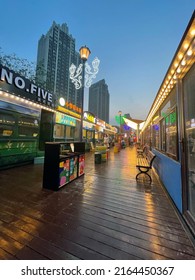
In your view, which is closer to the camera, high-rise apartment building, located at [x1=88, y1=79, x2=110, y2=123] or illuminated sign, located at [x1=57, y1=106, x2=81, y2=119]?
illuminated sign, located at [x1=57, y1=106, x2=81, y2=119]

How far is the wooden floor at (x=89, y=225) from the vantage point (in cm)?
142

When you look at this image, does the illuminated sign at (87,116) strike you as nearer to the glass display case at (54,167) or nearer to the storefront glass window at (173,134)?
the glass display case at (54,167)

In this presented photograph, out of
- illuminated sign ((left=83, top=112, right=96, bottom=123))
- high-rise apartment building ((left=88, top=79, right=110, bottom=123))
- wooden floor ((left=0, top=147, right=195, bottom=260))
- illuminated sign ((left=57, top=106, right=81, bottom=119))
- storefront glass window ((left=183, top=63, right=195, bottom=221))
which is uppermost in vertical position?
high-rise apartment building ((left=88, top=79, right=110, bottom=123))

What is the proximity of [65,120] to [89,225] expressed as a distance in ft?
25.4

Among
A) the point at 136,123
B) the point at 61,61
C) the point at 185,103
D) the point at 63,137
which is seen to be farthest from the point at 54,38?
the point at 185,103

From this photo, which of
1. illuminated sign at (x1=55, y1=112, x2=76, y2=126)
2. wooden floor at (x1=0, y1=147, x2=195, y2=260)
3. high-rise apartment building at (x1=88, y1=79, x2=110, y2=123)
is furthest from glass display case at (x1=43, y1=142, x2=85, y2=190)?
high-rise apartment building at (x1=88, y1=79, x2=110, y2=123)

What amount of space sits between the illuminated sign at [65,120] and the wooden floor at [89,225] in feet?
18.1

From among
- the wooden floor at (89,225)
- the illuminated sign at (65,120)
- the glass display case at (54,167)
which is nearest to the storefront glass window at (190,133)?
the wooden floor at (89,225)

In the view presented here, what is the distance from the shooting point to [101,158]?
284 inches

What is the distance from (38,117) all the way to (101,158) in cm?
427

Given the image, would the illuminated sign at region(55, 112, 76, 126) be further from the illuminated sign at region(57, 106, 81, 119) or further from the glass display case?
the glass display case

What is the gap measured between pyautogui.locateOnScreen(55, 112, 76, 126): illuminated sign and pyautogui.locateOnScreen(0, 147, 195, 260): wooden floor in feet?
18.1

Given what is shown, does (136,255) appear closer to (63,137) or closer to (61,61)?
(63,137)

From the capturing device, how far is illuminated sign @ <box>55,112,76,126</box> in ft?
26.2
